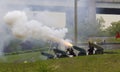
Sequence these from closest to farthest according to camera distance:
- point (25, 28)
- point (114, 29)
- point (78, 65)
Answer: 1. point (78, 65)
2. point (25, 28)
3. point (114, 29)

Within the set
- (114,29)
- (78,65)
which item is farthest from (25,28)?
(114,29)

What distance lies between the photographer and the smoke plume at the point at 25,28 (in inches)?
1123

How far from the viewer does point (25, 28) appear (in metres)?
28.9

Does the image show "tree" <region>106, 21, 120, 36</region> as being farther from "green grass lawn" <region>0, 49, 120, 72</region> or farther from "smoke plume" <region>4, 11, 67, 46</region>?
"green grass lawn" <region>0, 49, 120, 72</region>

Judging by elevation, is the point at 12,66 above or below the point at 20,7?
below

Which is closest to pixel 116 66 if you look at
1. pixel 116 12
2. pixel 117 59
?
pixel 117 59

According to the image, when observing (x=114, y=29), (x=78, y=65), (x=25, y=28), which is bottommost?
(x=78, y=65)

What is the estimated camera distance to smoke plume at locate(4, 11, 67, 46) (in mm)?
28531

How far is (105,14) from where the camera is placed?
8006 cm

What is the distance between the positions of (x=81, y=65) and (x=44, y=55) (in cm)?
853

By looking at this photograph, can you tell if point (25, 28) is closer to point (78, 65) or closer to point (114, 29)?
point (78, 65)

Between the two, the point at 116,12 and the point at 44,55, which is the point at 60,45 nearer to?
the point at 44,55

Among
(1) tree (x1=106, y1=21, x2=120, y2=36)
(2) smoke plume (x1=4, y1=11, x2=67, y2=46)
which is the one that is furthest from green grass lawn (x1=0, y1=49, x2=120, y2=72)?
(1) tree (x1=106, y1=21, x2=120, y2=36)

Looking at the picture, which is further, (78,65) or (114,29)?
(114,29)
